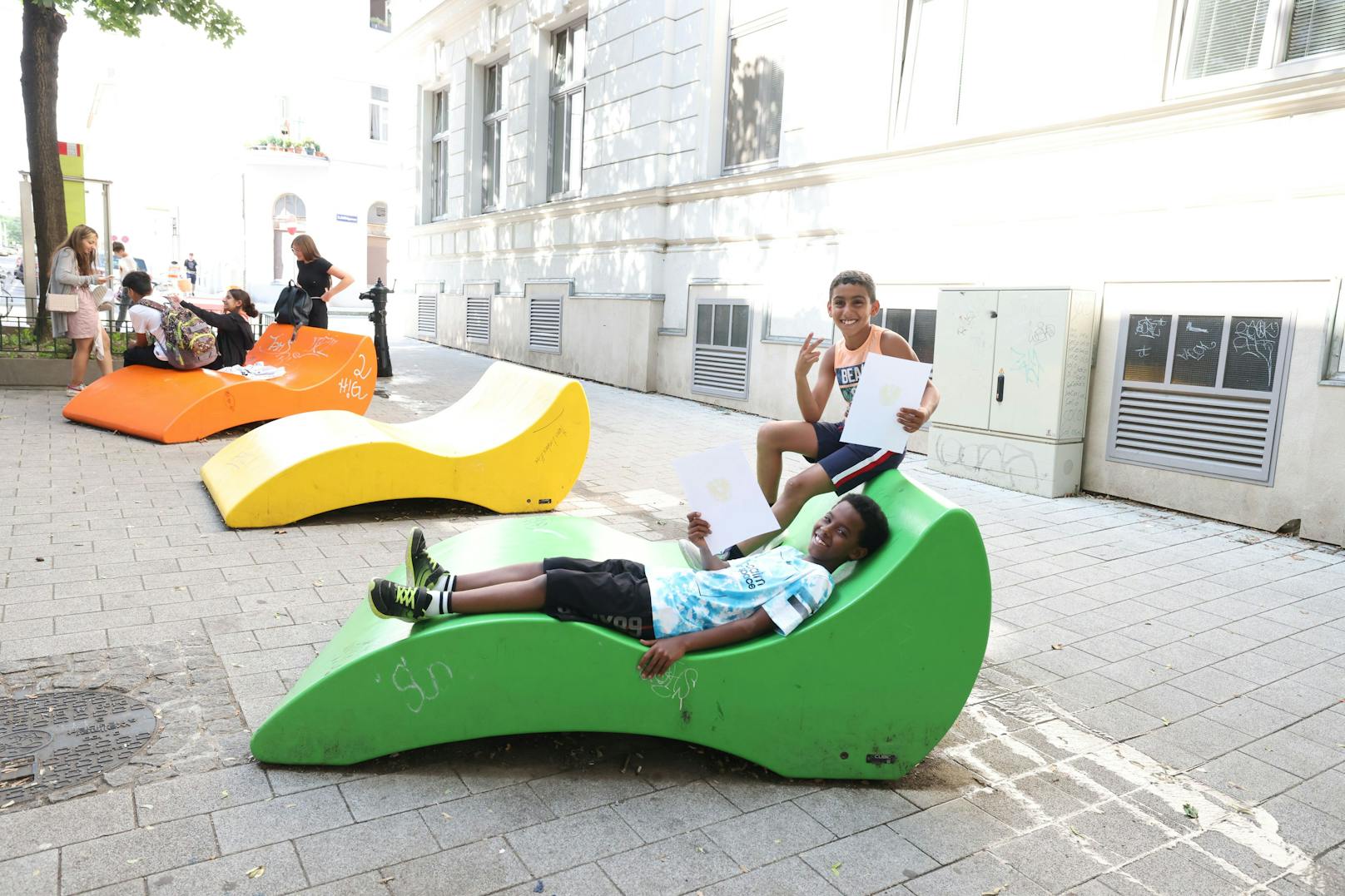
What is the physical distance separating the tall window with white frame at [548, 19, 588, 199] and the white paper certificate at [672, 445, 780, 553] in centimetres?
1257

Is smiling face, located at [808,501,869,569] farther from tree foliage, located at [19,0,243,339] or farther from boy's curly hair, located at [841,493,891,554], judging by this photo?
tree foliage, located at [19,0,243,339]

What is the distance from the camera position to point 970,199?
340 inches

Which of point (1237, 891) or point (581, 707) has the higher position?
point (581, 707)

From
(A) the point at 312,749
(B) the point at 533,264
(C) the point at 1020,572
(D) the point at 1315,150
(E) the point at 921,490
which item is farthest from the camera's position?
(B) the point at 533,264

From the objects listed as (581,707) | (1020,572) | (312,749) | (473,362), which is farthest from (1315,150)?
(473,362)

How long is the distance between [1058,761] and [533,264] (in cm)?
1414

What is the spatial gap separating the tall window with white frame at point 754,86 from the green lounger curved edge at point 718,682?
9.26 meters

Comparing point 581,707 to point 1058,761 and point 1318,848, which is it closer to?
point 1058,761

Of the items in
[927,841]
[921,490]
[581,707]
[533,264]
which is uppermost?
[533,264]

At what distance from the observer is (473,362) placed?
16.8 meters

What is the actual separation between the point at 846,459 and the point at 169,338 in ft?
22.6

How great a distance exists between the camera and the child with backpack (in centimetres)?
830

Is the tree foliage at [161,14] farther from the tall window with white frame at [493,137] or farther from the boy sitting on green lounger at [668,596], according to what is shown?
the boy sitting on green lounger at [668,596]

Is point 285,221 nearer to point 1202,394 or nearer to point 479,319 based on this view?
point 479,319
